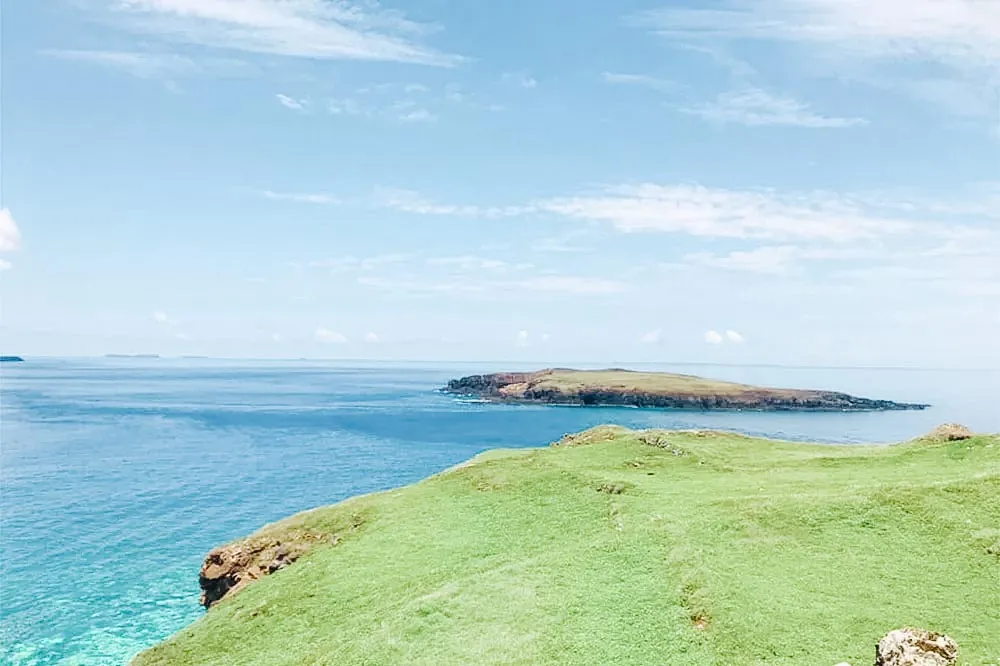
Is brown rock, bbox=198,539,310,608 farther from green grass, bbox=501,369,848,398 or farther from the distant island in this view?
green grass, bbox=501,369,848,398

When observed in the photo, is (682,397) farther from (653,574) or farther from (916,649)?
(916,649)

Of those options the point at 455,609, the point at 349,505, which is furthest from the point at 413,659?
the point at 349,505

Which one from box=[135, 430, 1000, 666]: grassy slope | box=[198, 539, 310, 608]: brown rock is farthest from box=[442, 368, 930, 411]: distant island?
box=[198, 539, 310, 608]: brown rock

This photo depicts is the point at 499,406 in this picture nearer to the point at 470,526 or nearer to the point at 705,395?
the point at 705,395

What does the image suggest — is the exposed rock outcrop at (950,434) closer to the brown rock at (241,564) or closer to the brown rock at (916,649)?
the brown rock at (916,649)

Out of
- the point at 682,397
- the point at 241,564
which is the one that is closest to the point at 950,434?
the point at 241,564
